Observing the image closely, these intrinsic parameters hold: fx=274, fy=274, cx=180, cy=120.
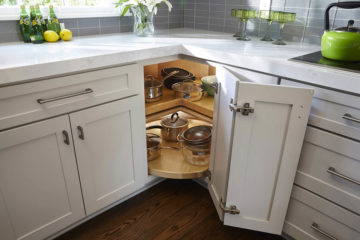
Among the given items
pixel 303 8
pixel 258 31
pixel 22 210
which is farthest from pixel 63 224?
pixel 303 8

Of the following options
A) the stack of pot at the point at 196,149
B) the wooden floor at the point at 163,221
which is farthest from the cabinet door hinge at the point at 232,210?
the stack of pot at the point at 196,149

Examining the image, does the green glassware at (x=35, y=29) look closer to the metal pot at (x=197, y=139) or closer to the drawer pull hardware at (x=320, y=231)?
the metal pot at (x=197, y=139)

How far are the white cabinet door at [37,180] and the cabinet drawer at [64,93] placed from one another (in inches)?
2.0

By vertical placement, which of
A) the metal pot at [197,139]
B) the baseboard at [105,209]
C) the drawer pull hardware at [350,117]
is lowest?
the baseboard at [105,209]

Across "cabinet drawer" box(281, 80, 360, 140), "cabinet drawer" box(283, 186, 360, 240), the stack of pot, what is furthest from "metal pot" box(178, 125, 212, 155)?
"cabinet drawer" box(281, 80, 360, 140)

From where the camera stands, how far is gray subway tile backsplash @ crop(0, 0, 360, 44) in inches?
59.4

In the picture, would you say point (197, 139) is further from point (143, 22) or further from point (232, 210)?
point (143, 22)

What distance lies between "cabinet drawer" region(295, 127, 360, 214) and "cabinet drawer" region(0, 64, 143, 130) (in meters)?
0.86

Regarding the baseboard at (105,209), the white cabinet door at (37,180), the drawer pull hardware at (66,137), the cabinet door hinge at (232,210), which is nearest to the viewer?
the white cabinet door at (37,180)

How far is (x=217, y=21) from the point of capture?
2062 millimetres

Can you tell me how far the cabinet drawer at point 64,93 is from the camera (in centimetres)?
103

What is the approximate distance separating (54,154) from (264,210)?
39.3 inches

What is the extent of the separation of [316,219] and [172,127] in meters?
0.96

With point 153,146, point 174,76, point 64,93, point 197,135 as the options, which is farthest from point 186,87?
point 64,93
